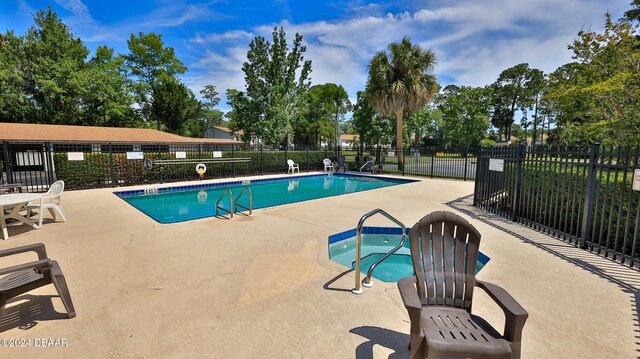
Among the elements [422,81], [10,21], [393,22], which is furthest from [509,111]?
[10,21]

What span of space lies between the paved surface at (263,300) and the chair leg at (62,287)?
0.09 metres

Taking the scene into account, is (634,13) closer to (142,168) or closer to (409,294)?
(409,294)

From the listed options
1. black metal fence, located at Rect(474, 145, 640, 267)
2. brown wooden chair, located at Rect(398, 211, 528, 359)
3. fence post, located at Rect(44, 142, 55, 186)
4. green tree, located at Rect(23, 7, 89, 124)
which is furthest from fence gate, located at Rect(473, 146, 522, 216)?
green tree, located at Rect(23, 7, 89, 124)

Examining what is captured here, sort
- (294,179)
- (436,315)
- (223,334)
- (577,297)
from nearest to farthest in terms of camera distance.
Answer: (436,315), (223,334), (577,297), (294,179)

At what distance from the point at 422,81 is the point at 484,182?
11017 millimetres

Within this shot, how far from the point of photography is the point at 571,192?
15.6 feet

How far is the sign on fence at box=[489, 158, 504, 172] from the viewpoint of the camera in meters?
6.15

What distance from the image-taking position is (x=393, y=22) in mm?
12172

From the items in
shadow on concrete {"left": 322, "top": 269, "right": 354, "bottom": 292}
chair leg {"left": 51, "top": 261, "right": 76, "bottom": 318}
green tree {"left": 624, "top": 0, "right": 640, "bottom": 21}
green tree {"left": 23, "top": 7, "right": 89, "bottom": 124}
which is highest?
green tree {"left": 624, "top": 0, "right": 640, "bottom": 21}

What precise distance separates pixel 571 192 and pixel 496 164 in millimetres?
1675

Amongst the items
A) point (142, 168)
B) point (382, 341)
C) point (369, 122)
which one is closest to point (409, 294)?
point (382, 341)

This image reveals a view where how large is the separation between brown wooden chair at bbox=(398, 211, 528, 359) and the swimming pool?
5.91 m

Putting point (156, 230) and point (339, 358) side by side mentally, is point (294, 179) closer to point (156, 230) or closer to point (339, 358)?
point (156, 230)

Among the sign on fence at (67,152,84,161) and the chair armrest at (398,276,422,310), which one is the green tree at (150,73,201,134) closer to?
the sign on fence at (67,152,84,161)
